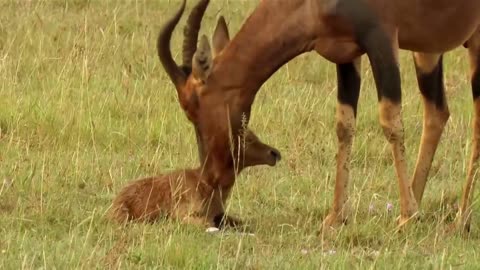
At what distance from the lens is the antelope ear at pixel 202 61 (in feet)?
26.4

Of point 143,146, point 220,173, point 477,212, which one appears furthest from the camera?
point 143,146

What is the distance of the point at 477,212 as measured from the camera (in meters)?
8.70

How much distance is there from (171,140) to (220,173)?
207cm

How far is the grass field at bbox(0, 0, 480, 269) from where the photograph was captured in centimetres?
712

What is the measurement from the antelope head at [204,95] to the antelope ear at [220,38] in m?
0.19

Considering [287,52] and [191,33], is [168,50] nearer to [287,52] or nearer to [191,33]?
[191,33]

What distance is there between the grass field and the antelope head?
51cm

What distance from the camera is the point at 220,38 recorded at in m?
8.47

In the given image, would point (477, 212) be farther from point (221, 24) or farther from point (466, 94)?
point (466, 94)

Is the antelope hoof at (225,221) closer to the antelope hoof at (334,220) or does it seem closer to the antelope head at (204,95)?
the antelope head at (204,95)

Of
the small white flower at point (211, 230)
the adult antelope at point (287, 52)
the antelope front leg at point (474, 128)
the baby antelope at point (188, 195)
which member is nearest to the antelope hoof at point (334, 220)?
the adult antelope at point (287, 52)

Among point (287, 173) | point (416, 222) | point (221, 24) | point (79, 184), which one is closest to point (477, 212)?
point (416, 222)

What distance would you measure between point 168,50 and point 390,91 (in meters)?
1.38

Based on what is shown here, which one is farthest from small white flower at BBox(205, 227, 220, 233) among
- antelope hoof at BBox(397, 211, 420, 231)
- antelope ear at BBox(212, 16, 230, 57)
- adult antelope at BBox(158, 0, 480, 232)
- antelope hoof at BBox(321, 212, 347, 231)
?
antelope ear at BBox(212, 16, 230, 57)
